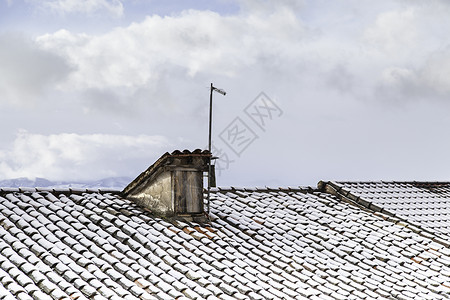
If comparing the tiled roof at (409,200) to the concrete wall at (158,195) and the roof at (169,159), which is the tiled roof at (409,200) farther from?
the concrete wall at (158,195)

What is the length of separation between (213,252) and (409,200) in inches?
319

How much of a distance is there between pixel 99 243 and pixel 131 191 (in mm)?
2548

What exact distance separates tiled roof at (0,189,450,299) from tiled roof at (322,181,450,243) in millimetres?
918

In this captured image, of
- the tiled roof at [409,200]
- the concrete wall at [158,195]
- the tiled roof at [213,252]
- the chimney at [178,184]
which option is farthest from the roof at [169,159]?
the tiled roof at [409,200]

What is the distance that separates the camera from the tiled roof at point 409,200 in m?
16.0

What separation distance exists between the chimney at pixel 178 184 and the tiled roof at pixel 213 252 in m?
0.28

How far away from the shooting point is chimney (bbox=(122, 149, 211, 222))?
12.8 meters

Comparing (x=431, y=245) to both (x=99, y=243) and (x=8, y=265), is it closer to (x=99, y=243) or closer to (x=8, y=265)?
(x=99, y=243)

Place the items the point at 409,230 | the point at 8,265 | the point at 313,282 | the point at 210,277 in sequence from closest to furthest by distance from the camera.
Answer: the point at 8,265, the point at 210,277, the point at 313,282, the point at 409,230

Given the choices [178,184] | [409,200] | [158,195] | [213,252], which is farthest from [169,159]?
[409,200]

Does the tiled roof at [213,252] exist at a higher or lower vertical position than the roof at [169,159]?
lower

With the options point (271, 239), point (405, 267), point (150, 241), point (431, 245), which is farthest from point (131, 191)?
point (431, 245)

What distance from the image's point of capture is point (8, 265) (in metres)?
→ 9.58

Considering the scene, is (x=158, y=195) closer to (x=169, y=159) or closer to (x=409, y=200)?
(x=169, y=159)
